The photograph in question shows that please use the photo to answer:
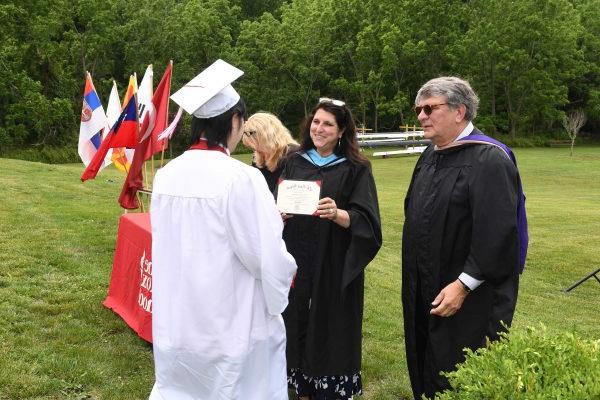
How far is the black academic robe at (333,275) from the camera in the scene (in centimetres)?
387

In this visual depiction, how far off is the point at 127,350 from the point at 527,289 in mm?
7018

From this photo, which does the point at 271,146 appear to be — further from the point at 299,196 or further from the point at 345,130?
the point at 299,196

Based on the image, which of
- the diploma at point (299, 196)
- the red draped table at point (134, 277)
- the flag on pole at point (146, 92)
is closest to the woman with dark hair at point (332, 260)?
the diploma at point (299, 196)

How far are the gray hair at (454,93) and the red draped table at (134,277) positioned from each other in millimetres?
2669

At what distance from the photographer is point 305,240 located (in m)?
3.99

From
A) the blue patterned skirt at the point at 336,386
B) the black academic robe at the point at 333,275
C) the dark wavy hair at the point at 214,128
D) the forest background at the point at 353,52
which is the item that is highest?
the forest background at the point at 353,52

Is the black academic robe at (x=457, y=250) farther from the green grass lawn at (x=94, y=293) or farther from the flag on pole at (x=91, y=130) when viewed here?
the flag on pole at (x=91, y=130)

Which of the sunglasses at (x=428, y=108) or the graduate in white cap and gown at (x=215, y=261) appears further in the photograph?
the sunglasses at (x=428, y=108)

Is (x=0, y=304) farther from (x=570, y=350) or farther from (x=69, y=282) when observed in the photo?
(x=570, y=350)

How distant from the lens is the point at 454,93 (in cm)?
328

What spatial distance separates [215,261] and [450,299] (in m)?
1.25

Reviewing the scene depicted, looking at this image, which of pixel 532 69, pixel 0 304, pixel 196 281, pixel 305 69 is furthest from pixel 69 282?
pixel 532 69

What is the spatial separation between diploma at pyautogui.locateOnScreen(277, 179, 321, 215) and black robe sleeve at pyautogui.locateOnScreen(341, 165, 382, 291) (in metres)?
0.39

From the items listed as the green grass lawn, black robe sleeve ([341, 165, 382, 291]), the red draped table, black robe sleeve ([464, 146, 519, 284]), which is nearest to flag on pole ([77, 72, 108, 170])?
the green grass lawn
